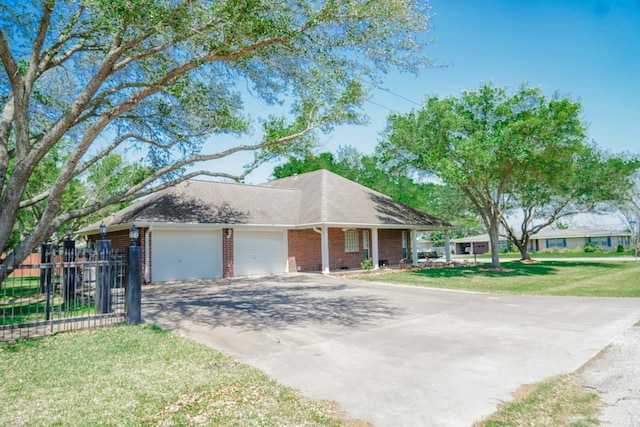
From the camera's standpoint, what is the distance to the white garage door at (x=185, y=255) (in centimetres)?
1759

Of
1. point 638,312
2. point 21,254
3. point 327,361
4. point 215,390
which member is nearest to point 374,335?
point 327,361

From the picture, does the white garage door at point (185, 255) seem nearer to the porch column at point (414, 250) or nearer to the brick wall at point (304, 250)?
the brick wall at point (304, 250)

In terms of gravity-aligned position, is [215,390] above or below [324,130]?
below

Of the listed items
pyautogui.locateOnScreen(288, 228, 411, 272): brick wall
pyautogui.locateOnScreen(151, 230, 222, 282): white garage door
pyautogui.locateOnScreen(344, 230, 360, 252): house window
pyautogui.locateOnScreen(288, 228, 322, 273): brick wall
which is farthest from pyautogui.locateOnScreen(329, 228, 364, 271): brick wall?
pyautogui.locateOnScreen(151, 230, 222, 282): white garage door

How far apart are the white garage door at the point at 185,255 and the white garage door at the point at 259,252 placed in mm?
1111

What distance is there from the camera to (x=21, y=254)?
26.5 feet

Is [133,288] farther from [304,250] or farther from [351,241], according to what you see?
[351,241]

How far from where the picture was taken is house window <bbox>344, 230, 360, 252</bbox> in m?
23.4

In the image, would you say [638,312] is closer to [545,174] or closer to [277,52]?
[277,52]

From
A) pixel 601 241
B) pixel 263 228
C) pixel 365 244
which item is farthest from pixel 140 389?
pixel 601 241

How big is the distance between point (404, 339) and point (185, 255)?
1386cm

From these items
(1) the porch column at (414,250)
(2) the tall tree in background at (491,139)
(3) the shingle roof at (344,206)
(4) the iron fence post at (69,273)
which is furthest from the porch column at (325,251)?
(4) the iron fence post at (69,273)

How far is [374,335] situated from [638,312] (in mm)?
6891

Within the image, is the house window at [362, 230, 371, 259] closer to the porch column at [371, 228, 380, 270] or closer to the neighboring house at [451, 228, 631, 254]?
the porch column at [371, 228, 380, 270]
